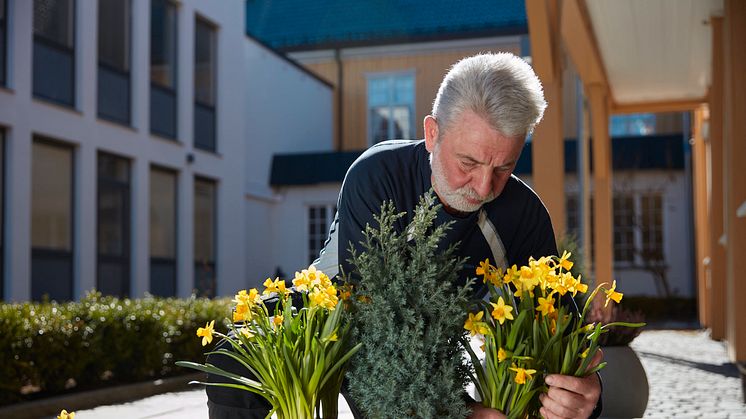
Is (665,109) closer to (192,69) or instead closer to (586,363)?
(192,69)

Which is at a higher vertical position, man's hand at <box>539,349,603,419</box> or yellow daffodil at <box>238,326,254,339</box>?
yellow daffodil at <box>238,326,254,339</box>

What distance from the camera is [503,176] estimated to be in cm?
234

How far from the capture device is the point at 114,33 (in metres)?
14.8

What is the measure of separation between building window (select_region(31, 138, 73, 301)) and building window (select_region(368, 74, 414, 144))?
34.1 ft

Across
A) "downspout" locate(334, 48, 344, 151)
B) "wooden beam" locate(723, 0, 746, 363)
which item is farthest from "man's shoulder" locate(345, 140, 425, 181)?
"downspout" locate(334, 48, 344, 151)

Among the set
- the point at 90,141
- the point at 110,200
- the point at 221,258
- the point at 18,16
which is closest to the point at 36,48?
the point at 18,16

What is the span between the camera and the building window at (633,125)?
2198 cm

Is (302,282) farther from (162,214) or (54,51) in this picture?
(162,214)

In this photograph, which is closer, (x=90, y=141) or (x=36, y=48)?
(x=36, y=48)

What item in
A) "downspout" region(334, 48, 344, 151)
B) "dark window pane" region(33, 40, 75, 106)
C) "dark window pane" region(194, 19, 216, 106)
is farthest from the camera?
"downspout" region(334, 48, 344, 151)

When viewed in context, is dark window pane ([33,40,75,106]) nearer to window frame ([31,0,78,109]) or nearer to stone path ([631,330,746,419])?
window frame ([31,0,78,109])

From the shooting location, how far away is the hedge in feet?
22.8

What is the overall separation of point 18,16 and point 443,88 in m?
11.4

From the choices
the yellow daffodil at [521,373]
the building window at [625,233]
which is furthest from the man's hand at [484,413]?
the building window at [625,233]
